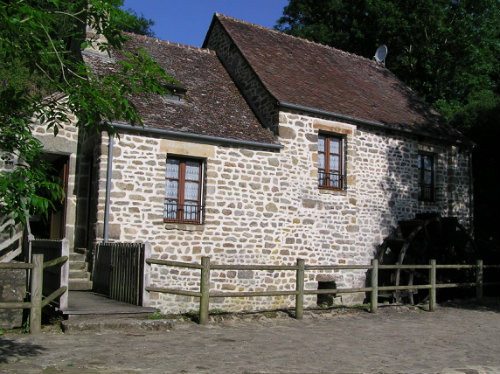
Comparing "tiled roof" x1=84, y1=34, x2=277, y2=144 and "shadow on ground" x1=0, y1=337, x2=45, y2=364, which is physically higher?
"tiled roof" x1=84, y1=34, x2=277, y2=144

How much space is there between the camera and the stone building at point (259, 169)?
10695mm

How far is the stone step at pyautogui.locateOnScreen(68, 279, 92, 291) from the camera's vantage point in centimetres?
998

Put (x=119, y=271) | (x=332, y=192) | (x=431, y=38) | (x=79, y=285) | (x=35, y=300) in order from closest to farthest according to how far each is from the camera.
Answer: (x=35, y=300)
(x=119, y=271)
(x=79, y=285)
(x=332, y=192)
(x=431, y=38)

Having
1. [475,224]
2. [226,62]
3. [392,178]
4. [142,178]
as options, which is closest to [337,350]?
[142,178]

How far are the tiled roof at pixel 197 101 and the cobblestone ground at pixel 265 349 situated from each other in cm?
453

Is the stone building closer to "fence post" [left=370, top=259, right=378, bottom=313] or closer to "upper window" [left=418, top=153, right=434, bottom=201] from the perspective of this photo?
"upper window" [left=418, top=153, right=434, bottom=201]

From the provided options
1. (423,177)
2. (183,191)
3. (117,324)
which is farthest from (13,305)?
(423,177)

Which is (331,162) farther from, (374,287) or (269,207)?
(374,287)

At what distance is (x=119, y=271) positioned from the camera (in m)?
9.02

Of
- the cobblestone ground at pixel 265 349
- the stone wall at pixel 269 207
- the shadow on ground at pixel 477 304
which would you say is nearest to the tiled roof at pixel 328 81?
the stone wall at pixel 269 207

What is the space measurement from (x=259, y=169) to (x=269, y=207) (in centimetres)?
89

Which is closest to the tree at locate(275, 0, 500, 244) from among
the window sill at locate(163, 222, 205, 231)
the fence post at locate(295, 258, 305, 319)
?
the window sill at locate(163, 222, 205, 231)

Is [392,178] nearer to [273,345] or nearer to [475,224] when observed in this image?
[475,224]

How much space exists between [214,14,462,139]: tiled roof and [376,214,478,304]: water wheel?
8.64 feet
